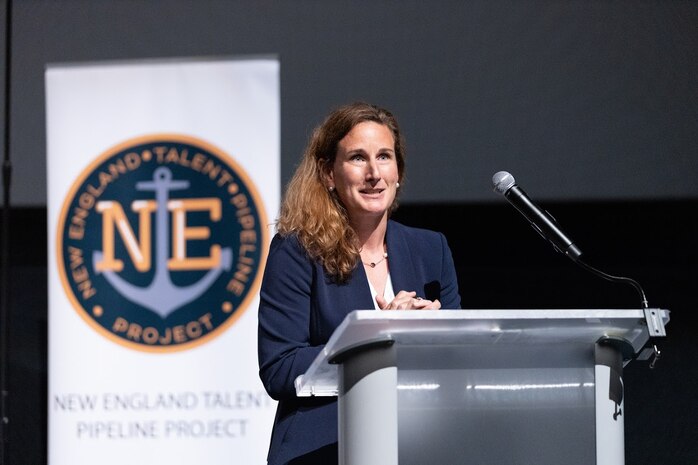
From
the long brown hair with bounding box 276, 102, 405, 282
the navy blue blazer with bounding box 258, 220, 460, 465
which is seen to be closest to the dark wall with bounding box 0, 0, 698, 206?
the long brown hair with bounding box 276, 102, 405, 282

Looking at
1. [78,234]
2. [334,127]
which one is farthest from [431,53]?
[334,127]

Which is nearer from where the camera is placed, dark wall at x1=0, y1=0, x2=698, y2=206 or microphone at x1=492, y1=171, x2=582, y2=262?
microphone at x1=492, y1=171, x2=582, y2=262

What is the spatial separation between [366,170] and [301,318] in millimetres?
337

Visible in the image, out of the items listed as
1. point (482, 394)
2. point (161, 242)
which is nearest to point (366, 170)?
point (482, 394)

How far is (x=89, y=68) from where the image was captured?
378 cm

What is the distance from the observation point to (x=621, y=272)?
13.6 feet

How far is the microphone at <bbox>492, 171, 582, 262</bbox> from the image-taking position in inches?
63.9

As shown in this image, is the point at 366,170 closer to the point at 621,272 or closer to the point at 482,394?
the point at 482,394

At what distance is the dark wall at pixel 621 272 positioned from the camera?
4168mm

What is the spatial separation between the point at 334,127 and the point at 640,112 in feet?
8.05

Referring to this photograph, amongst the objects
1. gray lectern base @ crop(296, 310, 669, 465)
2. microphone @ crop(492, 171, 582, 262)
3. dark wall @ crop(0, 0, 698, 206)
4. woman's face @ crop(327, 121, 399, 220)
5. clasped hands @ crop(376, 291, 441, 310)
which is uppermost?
dark wall @ crop(0, 0, 698, 206)

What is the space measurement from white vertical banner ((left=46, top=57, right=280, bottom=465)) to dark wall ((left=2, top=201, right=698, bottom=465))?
0.83 meters

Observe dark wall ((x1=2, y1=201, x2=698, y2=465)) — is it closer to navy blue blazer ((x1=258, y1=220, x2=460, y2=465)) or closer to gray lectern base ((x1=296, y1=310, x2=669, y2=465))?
navy blue blazer ((x1=258, y1=220, x2=460, y2=465))

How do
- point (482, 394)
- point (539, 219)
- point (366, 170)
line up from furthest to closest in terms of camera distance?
point (366, 170)
point (539, 219)
point (482, 394)
